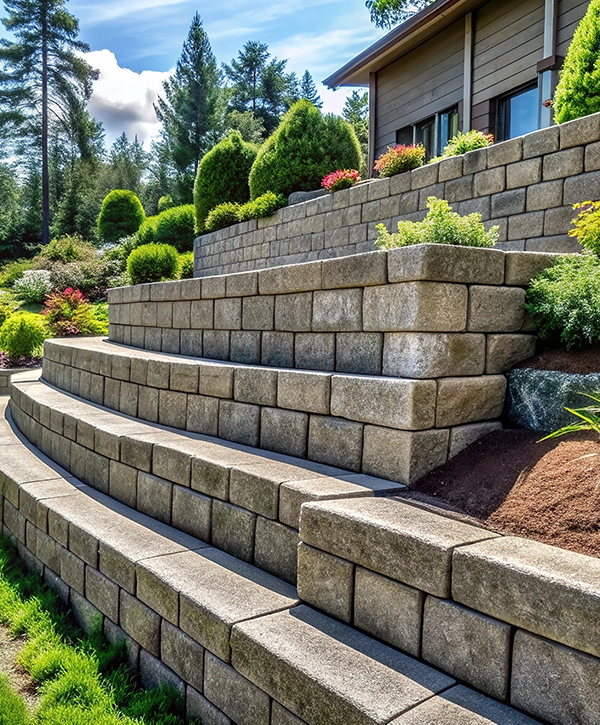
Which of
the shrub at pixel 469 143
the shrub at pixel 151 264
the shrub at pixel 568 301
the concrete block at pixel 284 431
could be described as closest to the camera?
the shrub at pixel 568 301

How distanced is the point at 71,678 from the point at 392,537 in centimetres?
175

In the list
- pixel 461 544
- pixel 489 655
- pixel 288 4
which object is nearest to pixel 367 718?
pixel 489 655

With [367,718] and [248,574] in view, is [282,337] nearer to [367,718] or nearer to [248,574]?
[248,574]

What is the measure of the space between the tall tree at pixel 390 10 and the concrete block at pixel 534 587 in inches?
847

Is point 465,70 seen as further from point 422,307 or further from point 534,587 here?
point 534,587

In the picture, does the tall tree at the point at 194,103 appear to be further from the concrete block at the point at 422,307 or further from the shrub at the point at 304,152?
the concrete block at the point at 422,307

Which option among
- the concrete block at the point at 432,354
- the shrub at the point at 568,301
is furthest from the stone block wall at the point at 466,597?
the shrub at the point at 568,301

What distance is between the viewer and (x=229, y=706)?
7.59ft

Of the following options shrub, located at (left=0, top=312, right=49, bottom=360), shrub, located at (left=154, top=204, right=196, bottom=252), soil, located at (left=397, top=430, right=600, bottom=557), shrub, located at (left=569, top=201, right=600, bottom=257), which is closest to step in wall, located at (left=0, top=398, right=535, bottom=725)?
soil, located at (left=397, top=430, right=600, bottom=557)

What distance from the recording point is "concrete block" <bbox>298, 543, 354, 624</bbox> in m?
2.30

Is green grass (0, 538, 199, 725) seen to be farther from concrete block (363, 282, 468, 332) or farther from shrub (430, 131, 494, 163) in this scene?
shrub (430, 131, 494, 163)

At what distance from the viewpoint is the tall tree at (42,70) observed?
30484mm

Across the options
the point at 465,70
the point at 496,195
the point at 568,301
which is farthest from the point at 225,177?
the point at 568,301

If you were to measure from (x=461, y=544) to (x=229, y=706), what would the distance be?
115 cm
